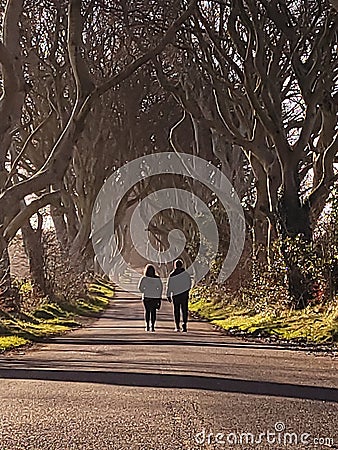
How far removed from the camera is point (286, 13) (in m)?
22.0

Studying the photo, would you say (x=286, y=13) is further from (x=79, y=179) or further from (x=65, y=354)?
(x=79, y=179)

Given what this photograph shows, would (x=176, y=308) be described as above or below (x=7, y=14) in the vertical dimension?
below

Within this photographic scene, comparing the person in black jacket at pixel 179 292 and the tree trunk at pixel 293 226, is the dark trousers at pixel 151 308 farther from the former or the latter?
the tree trunk at pixel 293 226

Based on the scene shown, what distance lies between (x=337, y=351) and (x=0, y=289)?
32.1 ft

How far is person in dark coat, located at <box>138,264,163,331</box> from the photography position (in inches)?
885

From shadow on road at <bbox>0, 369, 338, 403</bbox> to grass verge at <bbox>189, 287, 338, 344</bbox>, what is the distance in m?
5.65

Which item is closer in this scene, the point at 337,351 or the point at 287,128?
the point at 337,351

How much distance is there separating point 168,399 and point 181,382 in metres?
1.50

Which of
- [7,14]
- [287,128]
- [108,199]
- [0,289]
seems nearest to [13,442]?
[7,14]

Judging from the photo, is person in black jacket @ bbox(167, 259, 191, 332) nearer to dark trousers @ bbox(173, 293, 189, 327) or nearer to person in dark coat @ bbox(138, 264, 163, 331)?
dark trousers @ bbox(173, 293, 189, 327)

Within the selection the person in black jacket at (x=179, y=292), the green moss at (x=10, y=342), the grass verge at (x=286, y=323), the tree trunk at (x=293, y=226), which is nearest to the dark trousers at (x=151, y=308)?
the person in black jacket at (x=179, y=292)

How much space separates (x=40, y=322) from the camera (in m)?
24.5

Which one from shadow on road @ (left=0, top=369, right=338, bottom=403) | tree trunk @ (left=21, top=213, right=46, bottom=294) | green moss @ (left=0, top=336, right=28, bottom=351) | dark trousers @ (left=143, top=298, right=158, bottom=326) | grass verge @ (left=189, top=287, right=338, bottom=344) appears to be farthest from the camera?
tree trunk @ (left=21, top=213, right=46, bottom=294)

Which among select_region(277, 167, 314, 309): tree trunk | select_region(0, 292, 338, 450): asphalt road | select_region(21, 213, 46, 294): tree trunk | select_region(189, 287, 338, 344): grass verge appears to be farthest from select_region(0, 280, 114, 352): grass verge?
select_region(277, 167, 314, 309): tree trunk
